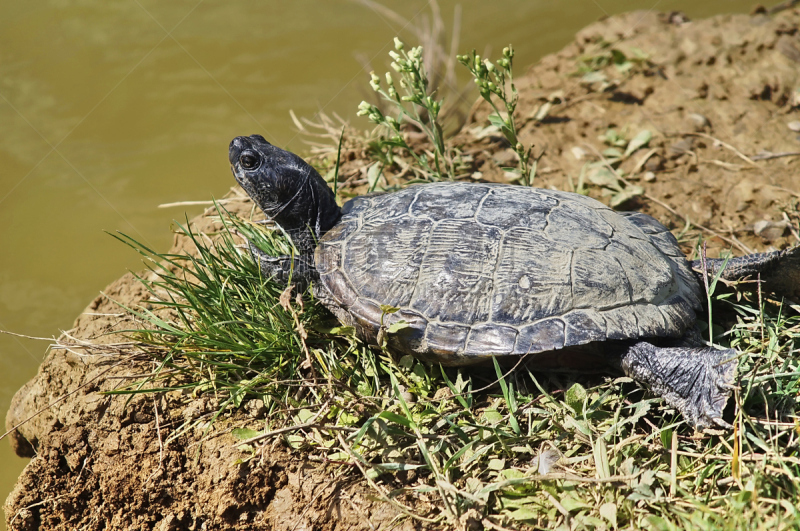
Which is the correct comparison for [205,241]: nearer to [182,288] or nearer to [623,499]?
[182,288]

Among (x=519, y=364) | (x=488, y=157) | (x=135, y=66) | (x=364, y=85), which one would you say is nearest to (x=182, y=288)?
(x=519, y=364)

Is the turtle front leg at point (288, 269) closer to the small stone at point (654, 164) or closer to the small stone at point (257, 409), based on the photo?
the small stone at point (257, 409)

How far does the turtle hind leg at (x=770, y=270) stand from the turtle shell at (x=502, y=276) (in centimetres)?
20

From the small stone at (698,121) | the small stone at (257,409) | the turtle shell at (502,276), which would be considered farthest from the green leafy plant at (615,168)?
the small stone at (257,409)

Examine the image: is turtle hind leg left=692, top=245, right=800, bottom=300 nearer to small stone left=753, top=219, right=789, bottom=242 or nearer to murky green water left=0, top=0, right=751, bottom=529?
small stone left=753, top=219, right=789, bottom=242

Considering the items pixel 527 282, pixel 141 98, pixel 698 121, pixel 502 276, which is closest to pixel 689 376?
pixel 527 282

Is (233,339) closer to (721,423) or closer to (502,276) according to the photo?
(502,276)

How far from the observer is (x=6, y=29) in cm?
600

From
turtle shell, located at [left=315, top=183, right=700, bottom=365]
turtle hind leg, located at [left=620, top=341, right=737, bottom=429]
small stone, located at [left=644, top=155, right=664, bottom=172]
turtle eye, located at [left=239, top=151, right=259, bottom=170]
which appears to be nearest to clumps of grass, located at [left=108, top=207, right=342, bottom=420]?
turtle shell, located at [left=315, top=183, right=700, bottom=365]

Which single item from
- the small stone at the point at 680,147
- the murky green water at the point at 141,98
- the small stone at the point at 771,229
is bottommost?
the small stone at the point at 771,229

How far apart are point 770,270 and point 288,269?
247 cm

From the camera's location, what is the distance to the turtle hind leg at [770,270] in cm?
262

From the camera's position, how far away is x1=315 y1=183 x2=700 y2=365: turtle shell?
2.45m

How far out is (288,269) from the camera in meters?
2.95
